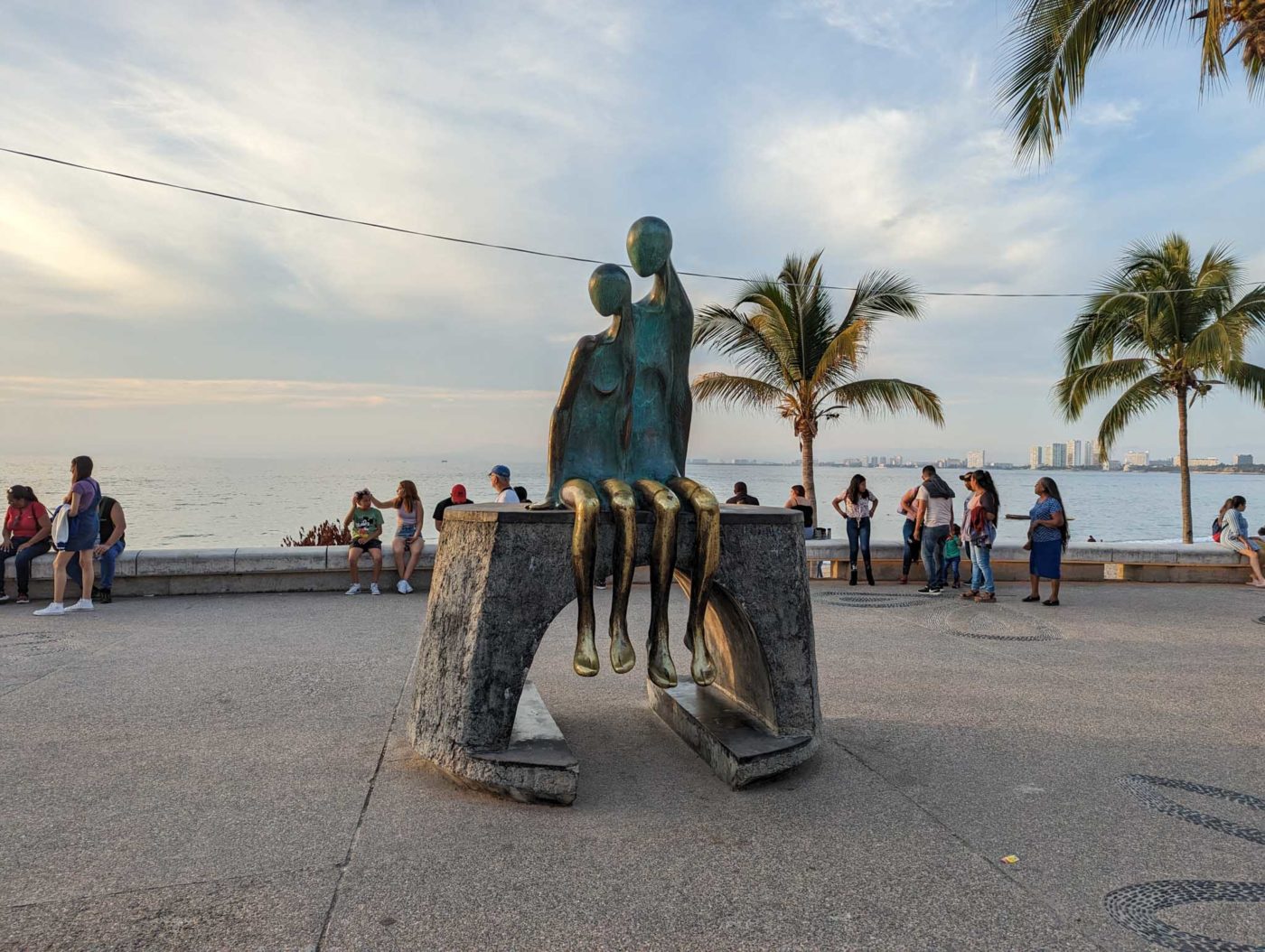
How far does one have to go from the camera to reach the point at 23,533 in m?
10.0

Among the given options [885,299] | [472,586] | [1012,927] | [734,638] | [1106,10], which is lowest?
[1012,927]

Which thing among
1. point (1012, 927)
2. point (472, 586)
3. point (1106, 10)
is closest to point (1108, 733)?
point (1012, 927)

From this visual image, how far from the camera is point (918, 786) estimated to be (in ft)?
13.9

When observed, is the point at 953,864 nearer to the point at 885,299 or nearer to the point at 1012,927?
the point at 1012,927

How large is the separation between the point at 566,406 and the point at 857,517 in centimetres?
792

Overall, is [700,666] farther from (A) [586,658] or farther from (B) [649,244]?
(B) [649,244]

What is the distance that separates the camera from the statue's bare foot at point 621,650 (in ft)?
13.6

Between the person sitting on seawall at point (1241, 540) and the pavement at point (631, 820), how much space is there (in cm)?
646

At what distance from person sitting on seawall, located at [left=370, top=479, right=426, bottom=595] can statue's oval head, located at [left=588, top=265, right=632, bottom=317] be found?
6.53 m

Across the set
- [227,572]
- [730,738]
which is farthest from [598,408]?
[227,572]

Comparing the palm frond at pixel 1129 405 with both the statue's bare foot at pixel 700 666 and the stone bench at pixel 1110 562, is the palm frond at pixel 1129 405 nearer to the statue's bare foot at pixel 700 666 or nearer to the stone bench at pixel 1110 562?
the stone bench at pixel 1110 562

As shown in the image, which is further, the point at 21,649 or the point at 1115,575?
the point at 1115,575

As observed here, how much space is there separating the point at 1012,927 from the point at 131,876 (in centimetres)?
308

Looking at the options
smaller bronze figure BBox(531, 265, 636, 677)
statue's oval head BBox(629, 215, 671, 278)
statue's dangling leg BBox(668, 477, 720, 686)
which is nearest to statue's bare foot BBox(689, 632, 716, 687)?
statue's dangling leg BBox(668, 477, 720, 686)
